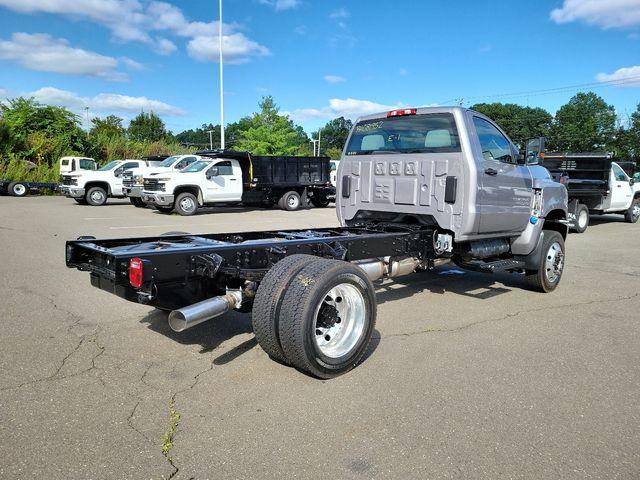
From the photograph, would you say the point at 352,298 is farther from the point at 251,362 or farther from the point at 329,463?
the point at 329,463

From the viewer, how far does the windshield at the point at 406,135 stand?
5777 mm

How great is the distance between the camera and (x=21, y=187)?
86.8 feet

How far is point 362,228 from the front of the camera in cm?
623

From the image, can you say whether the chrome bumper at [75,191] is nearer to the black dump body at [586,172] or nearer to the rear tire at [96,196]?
the rear tire at [96,196]

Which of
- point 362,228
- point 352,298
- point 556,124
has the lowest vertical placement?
point 352,298

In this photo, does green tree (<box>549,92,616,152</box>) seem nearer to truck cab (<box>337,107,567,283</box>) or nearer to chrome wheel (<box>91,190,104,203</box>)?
chrome wheel (<box>91,190,104,203</box>)

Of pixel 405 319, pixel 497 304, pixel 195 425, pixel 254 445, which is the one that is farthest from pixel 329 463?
pixel 497 304

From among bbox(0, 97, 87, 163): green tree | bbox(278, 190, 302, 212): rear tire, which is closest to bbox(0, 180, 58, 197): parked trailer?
bbox(0, 97, 87, 163): green tree

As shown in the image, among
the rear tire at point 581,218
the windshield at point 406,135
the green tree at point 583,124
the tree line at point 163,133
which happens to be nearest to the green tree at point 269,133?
the tree line at point 163,133

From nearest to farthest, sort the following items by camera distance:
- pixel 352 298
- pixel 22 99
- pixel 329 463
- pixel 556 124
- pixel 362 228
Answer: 1. pixel 329 463
2. pixel 352 298
3. pixel 362 228
4. pixel 22 99
5. pixel 556 124

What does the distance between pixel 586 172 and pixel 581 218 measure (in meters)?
1.62

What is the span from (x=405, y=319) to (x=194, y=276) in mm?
2623

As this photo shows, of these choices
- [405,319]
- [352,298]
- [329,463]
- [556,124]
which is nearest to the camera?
[329,463]

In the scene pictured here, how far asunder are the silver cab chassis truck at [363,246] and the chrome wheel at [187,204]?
1194 cm
